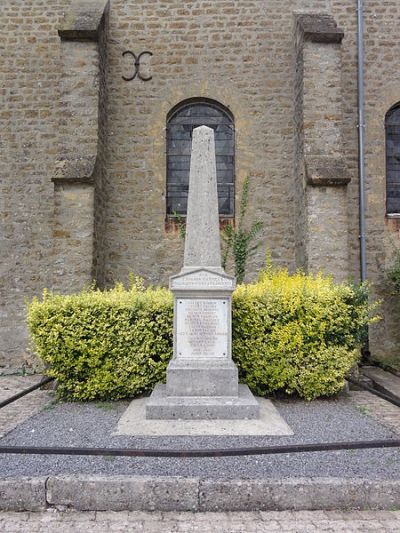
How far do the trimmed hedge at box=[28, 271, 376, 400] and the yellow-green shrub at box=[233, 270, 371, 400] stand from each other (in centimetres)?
1

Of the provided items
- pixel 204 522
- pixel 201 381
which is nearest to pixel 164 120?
pixel 201 381

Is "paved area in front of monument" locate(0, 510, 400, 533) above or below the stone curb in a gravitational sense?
below

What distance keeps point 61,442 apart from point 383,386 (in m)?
4.89

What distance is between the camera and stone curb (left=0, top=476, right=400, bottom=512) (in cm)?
318

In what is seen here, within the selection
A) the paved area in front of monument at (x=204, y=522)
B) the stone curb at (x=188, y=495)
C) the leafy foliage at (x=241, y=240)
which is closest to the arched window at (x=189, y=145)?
the leafy foliage at (x=241, y=240)

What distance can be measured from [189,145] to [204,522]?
7700 mm

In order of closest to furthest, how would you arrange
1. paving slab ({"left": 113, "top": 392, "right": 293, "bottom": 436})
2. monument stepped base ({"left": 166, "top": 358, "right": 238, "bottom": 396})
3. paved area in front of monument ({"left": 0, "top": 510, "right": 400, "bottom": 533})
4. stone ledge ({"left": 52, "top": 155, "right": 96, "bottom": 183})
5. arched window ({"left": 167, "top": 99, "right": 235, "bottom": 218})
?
paved area in front of monument ({"left": 0, "top": 510, "right": 400, "bottom": 533})
paving slab ({"left": 113, "top": 392, "right": 293, "bottom": 436})
monument stepped base ({"left": 166, "top": 358, "right": 238, "bottom": 396})
stone ledge ({"left": 52, "top": 155, "right": 96, "bottom": 183})
arched window ({"left": 167, "top": 99, "right": 235, "bottom": 218})

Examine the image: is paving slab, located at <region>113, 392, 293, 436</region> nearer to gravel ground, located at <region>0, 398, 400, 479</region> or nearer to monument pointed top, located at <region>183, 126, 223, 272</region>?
gravel ground, located at <region>0, 398, 400, 479</region>

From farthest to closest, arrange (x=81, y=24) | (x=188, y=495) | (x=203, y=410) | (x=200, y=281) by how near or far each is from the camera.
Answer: (x=81, y=24) → (x=200, y=281) → (x=203, y=410) → (x=188, y=495)

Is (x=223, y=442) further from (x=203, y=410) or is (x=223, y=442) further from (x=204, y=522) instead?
(x=204, y=522)

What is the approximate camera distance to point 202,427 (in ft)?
14.7

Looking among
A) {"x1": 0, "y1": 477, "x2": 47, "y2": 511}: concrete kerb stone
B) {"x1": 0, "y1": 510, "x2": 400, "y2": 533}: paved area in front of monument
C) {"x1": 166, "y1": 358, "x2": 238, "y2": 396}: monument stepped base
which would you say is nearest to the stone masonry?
{"x1": 166, "y1": 358, "x2": 238, "y2": 396}: monument stepped base

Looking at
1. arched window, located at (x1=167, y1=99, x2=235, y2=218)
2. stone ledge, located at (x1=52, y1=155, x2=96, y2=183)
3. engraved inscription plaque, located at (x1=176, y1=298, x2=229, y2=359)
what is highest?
arched window, located at (x1=167, y1=99, x2=235, y2=218)

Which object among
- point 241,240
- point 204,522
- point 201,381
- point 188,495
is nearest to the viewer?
point 204,522
